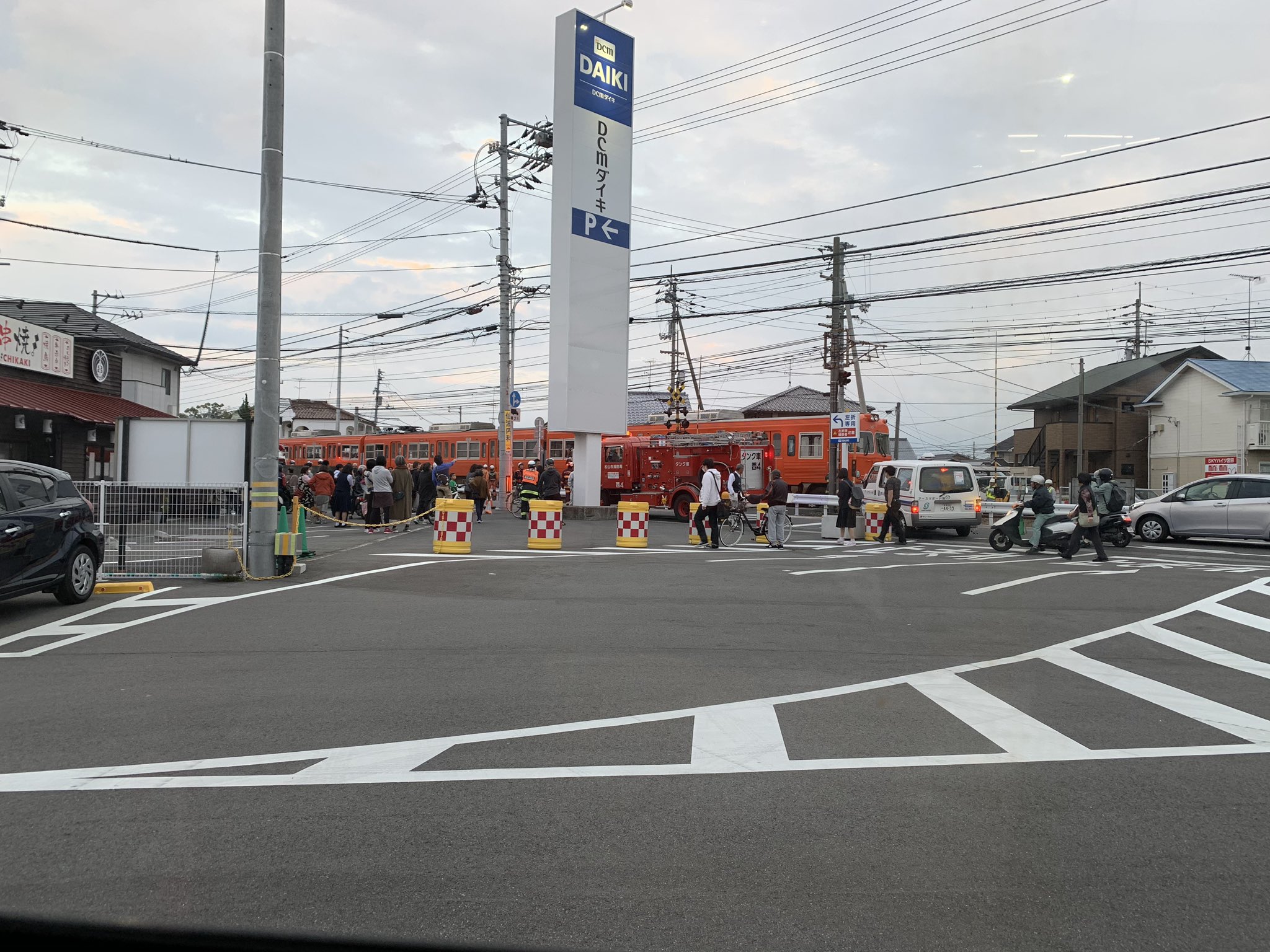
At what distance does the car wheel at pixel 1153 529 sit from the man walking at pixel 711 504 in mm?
11026

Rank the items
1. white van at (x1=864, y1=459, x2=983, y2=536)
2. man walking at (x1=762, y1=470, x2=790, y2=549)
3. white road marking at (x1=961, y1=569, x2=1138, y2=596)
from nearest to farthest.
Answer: white road marking at (x1=961, y1=569, x2=1138, y2=596) < man walking at (x1=762, y1=470, x2=790, y2=549) < white van at (x1=864, y1=459, x2=983, y2=536)

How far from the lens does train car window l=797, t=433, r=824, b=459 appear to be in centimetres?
3128

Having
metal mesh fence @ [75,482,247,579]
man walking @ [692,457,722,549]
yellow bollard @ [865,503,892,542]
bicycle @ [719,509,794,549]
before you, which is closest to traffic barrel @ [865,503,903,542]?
yellow bollard @ [865,503,892,542]

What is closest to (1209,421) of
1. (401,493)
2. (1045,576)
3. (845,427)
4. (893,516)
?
(845,427)

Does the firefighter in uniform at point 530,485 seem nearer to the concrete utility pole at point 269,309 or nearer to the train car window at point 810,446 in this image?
the concrete utility pole at point 269,309

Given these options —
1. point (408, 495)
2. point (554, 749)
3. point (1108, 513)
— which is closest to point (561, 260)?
point (408, 495)

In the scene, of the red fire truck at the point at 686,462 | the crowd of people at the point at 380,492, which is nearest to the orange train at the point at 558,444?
the red fire truck at the point at 686,462

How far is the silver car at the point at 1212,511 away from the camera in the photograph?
2044 cm

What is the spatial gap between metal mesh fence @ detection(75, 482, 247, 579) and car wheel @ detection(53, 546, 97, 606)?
4.54ft

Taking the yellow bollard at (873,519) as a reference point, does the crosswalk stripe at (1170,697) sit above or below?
below

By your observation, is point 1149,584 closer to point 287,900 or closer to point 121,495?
point 287,900

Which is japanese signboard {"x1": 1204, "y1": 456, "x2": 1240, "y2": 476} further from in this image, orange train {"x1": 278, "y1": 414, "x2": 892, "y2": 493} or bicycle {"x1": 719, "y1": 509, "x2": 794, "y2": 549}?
bicycle {"x1": 719, "y1": 509, "x2": 794, "y2": 549}

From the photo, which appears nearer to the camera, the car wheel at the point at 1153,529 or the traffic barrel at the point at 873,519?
the traffic barrel at the point at 873,519

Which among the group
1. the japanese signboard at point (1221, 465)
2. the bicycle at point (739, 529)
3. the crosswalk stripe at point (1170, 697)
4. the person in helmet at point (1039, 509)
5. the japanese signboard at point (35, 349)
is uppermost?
the japanese signboard at point (35, 349)
